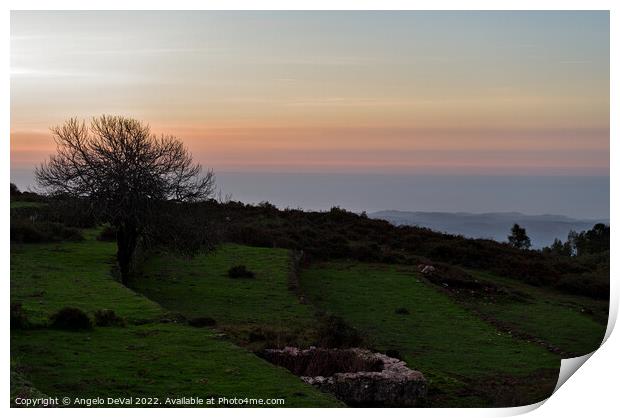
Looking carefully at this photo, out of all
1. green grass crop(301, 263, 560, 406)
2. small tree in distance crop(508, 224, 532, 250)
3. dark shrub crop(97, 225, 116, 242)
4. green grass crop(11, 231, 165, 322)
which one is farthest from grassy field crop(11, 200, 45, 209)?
small tree in distance crop(508, 224, 532, 250)

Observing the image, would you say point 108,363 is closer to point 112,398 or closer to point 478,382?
point 112,398

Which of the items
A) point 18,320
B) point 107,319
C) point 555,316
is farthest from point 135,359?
point 555,316

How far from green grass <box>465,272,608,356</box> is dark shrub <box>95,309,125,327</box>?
1306cm

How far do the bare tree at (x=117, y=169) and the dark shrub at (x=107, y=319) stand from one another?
28.8 ft

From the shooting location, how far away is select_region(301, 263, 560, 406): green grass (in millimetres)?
20422

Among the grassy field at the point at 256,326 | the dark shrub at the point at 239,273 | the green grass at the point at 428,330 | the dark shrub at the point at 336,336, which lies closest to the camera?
the grassy field at the point at 256,326

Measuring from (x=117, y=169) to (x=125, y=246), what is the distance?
325cm

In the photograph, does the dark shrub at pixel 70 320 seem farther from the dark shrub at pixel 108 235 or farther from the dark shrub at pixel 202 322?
the dark shrub at pixel 108 235

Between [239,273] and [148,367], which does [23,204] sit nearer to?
[239,273]

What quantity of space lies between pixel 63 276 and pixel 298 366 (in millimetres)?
11438

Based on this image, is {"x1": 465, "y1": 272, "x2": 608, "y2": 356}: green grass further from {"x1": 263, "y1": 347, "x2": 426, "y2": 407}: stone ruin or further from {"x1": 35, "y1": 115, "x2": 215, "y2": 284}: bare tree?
{"x1": 35, "y1": 115, "x2": 215, "y2": 284}: bare tree

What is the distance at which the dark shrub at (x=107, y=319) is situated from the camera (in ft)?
64.2

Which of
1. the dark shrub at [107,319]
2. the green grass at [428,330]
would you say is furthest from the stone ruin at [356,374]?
the dark shrub at [107,319]
